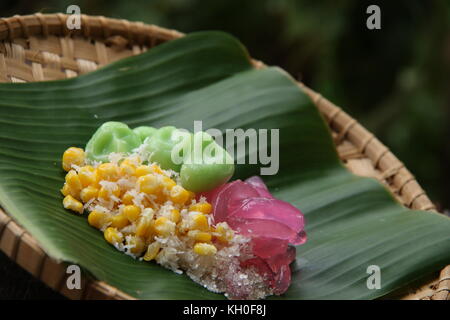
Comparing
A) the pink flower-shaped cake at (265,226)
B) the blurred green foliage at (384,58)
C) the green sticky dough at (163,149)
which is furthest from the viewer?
the blurred green foliage at (384,58)

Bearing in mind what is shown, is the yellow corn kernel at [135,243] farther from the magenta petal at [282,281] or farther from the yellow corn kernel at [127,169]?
the magenta petal at [282,281]

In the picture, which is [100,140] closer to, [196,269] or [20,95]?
[20,95]

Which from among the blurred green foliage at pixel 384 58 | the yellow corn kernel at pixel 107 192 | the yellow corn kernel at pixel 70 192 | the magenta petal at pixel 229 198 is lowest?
the blurred green foliage at pixel 384 58

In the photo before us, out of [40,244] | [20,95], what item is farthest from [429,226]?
[20,95]

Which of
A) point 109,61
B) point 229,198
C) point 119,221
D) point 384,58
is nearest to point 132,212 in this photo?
point 119,221

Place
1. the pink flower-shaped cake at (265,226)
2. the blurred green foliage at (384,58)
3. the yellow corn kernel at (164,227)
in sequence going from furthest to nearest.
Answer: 1. the blurred green foliage at (384,58)
2. the pink flower-shaped cake at (265,226)
3. the yellow corn kernel at (164,227)

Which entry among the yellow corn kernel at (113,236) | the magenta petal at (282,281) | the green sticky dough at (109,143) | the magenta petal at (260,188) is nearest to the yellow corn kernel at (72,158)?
the green sticky dough at (109,143)

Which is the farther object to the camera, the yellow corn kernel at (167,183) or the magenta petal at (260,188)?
the magenta petal at (260,188)

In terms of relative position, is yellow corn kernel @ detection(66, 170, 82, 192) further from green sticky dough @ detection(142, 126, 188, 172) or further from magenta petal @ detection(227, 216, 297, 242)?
magenta petal @ detection(227, 216, 297, 242)
